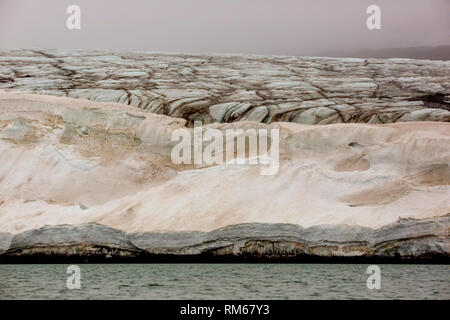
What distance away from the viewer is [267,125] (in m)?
24.9

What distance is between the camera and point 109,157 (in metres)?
24.1

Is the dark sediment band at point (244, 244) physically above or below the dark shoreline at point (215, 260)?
above

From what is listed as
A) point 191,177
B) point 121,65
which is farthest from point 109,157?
point 121,65

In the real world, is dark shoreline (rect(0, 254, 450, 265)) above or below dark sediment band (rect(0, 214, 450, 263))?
below

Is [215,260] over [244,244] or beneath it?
beneath
